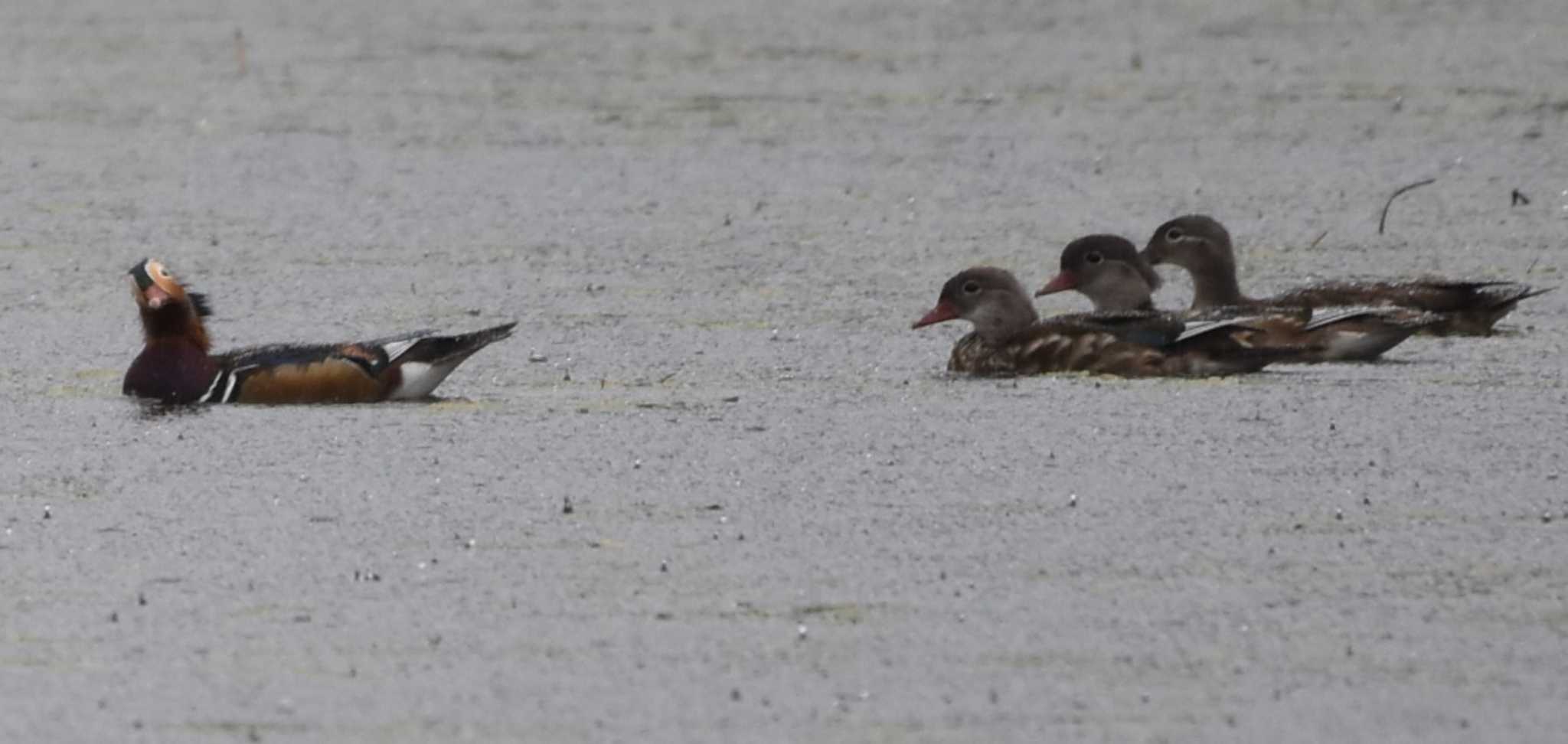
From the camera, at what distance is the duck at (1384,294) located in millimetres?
9406

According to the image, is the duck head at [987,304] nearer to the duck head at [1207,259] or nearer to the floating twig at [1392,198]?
the duck head at [1207,259]

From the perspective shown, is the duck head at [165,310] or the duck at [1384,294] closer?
the duck head at [165,310]

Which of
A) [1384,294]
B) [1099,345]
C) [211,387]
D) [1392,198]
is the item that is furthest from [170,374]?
[1392,198]

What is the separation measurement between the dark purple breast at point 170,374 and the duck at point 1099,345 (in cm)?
221

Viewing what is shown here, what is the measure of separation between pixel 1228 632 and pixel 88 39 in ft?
43.6

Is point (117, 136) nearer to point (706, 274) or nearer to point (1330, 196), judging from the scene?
point (706, 274)

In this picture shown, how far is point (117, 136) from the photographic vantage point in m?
14.0

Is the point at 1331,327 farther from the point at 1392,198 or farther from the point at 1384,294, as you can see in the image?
the point at 1392,198

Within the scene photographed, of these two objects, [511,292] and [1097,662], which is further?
[511,292]

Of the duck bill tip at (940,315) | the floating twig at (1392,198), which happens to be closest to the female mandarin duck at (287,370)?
the duck bill tip at (940,315)

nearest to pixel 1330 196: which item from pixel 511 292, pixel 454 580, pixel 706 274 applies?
pixel 706 274

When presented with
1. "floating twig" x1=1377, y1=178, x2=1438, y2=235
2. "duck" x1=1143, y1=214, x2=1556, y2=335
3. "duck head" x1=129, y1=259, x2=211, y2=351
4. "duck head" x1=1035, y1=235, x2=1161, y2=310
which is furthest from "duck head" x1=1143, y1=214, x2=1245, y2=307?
"duck head" x1=129, y1=259, x2=211, y2=351

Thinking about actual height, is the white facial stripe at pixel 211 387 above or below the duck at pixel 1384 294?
above

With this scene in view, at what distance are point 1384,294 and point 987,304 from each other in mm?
1269
